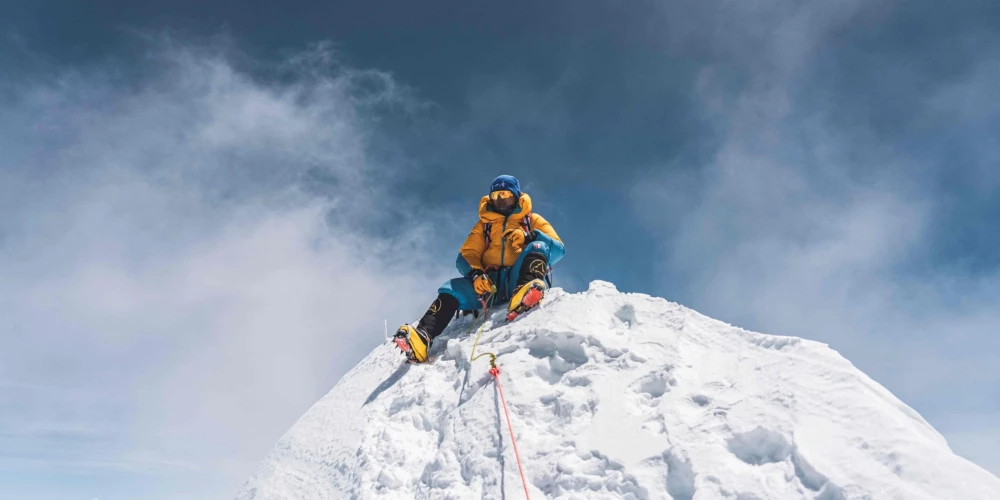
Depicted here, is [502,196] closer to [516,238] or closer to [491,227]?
[491,227]

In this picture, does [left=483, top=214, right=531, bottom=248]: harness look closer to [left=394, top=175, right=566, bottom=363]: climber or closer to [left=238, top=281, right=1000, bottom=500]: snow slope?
[left=394, top=175, right=566, bottom=363]: climber

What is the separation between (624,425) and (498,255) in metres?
3.73

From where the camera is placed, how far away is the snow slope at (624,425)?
305 cm

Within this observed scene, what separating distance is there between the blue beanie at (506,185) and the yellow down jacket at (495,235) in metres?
0.12

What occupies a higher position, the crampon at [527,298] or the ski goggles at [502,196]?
the ski goggles at [502,196]

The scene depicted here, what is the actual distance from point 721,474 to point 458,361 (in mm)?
3244

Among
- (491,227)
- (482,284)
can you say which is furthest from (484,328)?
(491,227)

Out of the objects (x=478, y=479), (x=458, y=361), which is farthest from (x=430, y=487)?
(x=458, y=361)

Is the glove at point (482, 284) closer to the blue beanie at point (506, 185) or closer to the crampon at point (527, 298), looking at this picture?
the crampon at point (527, 298)

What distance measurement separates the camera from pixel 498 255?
7.35 meters

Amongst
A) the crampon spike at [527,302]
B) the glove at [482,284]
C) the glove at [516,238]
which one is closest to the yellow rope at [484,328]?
the glove at [482,284]

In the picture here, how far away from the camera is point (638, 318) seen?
5418 mm

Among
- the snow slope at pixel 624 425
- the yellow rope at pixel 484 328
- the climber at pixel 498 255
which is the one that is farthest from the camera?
the climber at pixel 498 255

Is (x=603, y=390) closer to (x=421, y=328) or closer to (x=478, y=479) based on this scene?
(x=478, y=479)
